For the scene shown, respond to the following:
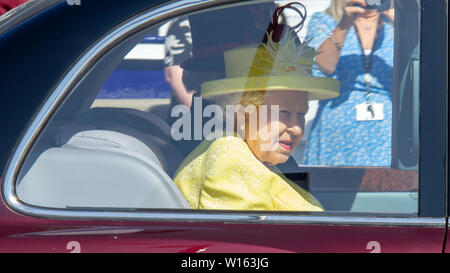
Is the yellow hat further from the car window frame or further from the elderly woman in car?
the car window frame

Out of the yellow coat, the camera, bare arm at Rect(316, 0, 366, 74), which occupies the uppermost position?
the camera

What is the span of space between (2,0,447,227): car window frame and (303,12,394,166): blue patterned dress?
0.43ft

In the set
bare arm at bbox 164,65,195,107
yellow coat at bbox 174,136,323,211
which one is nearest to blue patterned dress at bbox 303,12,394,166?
yellow coat at bbox 174,136,323,211

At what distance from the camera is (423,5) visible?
5.49 ft

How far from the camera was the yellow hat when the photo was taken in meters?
1.79

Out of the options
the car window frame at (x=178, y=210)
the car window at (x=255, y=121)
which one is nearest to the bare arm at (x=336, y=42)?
the car window at (x=255, y=121)

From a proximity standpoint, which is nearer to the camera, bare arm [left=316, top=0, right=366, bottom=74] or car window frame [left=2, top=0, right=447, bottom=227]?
car window frame [left=2, top=0, right=447, bottom=227]

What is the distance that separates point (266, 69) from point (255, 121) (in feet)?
0.46

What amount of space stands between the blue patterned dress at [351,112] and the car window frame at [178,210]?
5.2 inches

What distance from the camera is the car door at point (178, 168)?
63.7 inches

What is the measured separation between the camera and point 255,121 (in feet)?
5.92

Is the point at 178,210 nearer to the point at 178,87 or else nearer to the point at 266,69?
the point at 178,87

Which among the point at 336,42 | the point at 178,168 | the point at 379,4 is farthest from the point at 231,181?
the point at 379,4
